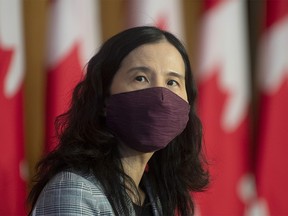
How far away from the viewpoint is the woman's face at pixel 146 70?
1.11 meters

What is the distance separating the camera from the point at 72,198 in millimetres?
1028

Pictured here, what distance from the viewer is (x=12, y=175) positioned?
56.2 inches

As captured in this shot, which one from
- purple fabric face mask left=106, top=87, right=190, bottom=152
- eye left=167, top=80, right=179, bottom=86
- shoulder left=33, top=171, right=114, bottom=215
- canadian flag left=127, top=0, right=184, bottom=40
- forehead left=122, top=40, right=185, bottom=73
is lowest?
shoulder left=33, top=171, right=114, bottom=215

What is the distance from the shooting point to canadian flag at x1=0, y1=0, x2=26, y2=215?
1.42m

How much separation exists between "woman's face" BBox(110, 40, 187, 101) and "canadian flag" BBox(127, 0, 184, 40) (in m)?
0.42

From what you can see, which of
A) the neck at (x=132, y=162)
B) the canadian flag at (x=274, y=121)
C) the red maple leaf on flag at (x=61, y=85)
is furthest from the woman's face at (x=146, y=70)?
the canadian flag at (x=274, y=121)

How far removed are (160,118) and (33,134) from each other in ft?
1.82

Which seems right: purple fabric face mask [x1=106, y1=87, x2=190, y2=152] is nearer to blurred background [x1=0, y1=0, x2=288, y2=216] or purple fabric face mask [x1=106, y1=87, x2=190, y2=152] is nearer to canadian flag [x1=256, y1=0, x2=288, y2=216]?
blurred background [x1=0, y1=0, x2=288, y2=216]

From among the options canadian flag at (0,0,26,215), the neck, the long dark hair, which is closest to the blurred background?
canadian flag at (0,0,26,215)

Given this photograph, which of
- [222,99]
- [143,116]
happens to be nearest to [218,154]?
[222,99]

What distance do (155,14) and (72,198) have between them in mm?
708

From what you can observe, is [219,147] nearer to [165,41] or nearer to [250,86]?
[250,86]

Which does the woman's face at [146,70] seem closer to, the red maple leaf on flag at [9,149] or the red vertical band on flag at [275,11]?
the red maple leaf on flag at [9,149]

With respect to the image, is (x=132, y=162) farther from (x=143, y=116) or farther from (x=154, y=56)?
(x=154, y=56)
